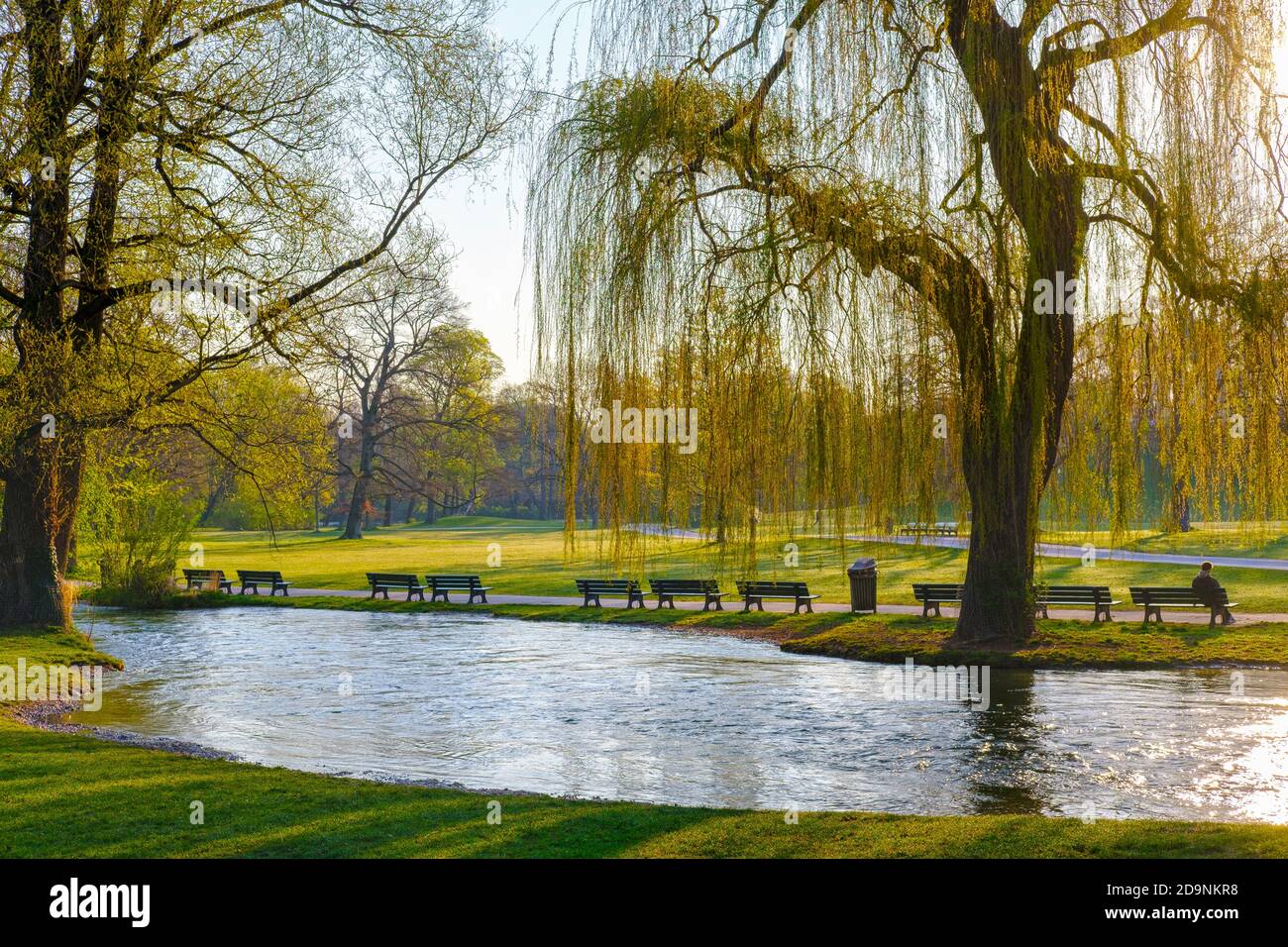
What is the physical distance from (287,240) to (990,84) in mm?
12886

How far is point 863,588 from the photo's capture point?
25.8 meters

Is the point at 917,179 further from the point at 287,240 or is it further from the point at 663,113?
the point at 287,240

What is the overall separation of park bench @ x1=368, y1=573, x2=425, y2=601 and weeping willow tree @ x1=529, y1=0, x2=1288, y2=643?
2430 cm

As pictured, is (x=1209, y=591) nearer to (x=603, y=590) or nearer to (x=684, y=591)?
(x=684, y=591)

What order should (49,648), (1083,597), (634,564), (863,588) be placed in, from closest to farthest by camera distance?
(634,564) < (49,648) < (1083,597) < (863,588)

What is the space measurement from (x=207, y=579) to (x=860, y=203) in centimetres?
2985

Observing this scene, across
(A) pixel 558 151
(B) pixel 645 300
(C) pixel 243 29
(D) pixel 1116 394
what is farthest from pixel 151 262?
(D) pixel 1116 394

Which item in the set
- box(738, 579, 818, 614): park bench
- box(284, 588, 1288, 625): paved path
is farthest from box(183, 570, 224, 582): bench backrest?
box(738, 579, 818, 614): park bench

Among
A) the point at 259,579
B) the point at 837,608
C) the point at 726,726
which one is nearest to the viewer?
the point at 726,726

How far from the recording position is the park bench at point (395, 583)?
107ft

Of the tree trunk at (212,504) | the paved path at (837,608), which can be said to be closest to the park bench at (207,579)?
the paved path at (837,608)

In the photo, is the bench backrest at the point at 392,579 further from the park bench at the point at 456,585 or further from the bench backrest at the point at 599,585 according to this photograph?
the bench backrest at the point at 599,585

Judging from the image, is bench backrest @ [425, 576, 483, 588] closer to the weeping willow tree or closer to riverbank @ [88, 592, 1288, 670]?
riverbank @ [88, 592, 1288, 670]

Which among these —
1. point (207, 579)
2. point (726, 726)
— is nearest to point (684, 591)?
point (726, 726)
